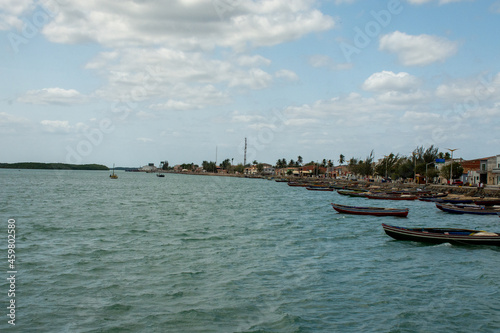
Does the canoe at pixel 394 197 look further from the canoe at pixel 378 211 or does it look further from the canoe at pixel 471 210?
the canoe at pixel 378 211

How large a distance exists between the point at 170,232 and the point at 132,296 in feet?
54.0

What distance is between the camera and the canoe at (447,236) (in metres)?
26.8

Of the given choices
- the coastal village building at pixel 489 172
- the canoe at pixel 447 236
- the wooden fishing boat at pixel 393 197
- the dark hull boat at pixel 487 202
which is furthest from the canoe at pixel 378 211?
the coastal village building at pixel 489 172

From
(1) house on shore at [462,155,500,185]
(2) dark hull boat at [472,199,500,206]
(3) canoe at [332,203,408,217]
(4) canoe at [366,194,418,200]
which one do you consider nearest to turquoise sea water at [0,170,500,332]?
(3) canoe at [332,203,408,217]

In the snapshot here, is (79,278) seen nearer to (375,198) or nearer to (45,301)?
(45,301)

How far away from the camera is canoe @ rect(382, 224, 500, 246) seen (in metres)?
26.8

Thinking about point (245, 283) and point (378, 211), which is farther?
point (378, 211)

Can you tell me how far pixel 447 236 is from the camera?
27250 mm

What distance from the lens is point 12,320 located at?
13.0 meters

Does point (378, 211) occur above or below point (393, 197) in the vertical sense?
below

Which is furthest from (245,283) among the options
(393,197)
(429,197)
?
(429,197)

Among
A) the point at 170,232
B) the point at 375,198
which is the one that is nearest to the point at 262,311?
the point at 170,232

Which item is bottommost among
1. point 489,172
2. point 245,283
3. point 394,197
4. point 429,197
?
point 245,283

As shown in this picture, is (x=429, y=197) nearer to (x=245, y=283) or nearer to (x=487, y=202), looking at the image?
(x=487, y=202)
